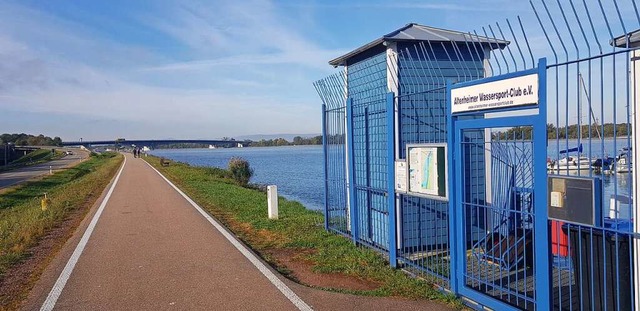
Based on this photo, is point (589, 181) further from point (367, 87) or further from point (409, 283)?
point (367, 87)

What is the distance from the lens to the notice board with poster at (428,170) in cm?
690

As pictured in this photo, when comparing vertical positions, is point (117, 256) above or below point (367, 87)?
below

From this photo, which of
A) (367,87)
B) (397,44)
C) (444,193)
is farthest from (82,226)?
(444,193)

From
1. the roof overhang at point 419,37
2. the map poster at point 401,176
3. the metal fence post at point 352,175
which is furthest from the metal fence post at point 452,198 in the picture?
the metal fence post at point 352,175

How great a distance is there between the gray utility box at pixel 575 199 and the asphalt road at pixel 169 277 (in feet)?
6.56

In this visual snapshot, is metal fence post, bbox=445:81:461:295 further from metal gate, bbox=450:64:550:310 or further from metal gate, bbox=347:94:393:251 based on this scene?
metal gate, bbox=347:94:393:251

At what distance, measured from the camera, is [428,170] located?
712cm

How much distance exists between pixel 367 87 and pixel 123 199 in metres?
12.6

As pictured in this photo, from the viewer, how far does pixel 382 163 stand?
9.55 metres

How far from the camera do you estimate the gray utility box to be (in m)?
4.46

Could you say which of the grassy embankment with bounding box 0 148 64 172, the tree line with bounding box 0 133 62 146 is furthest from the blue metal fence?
the tree line with bounding box 0 133 62 146

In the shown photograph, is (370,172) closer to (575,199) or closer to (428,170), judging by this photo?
(428,170)

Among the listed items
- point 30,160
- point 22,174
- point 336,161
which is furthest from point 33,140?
point 336,161

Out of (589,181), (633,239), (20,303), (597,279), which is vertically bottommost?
(20,303)
